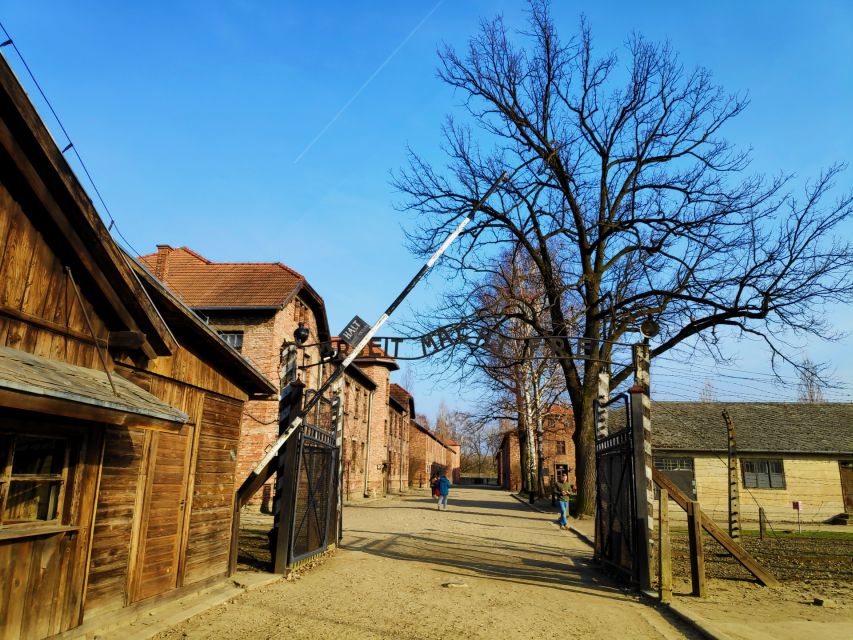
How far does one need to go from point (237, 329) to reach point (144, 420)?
1860 centimetres

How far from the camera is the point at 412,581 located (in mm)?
10289

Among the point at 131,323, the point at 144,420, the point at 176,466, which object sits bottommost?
the point at 176,466

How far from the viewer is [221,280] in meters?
25.6

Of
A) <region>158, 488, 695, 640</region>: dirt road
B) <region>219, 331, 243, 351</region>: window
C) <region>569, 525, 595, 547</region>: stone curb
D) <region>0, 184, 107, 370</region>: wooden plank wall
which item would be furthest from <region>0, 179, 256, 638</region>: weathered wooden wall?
<region>219, 331, 243, 351</region>: window

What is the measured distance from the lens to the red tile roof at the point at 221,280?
79.2ft

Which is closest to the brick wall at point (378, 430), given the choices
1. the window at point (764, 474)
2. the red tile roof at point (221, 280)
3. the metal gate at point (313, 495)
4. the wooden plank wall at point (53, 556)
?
the red tile roof at point (221, 280)

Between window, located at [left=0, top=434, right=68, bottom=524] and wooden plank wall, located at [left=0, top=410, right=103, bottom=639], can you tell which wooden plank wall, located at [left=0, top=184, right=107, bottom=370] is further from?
window, located at [left=0, top=434, right=68, bottom=524]

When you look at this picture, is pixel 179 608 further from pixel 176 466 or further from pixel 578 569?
pixel 578 569

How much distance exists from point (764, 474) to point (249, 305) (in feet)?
86.4

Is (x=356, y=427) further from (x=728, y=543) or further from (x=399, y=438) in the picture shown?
(x=728, y=543)

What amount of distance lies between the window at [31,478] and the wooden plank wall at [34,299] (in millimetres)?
817

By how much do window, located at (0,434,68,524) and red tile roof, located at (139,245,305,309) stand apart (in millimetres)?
17813

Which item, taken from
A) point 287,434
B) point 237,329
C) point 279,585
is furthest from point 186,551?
point 237,329

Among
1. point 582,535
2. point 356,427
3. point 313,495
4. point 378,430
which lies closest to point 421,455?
point 378,430
